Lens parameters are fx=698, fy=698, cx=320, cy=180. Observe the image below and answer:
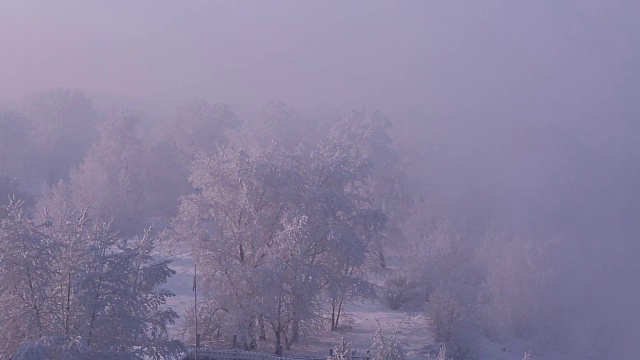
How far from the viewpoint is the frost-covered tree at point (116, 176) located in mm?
31016

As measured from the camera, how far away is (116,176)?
116ft

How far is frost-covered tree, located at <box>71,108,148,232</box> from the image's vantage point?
3102 cm

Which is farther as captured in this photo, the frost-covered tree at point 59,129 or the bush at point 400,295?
the frost-covered tree at point 59,129

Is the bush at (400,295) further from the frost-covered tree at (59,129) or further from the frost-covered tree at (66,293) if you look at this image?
the frost-covered tree at (59,129)

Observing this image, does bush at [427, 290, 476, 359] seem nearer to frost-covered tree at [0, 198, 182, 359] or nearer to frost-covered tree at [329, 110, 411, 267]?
frost-covered tree at [0, 198, 182, 359]

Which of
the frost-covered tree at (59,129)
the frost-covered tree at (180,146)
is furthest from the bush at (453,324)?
the frost-covered tree at (59,129)

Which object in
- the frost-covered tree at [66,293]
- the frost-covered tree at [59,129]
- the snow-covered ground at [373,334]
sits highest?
the frost-covered tree at [59,129]

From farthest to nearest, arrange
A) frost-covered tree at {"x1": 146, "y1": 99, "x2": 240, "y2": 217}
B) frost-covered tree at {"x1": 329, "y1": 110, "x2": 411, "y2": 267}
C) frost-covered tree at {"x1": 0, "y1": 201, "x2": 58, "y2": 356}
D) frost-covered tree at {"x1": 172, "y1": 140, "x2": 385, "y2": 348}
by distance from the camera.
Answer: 1. frost-covered tree at {"x1": 146, "y1": 99, "x2": 240, "y2": 217}
2. frost-covered tree at {"x1": 329, "y1": 110, "x2": 411, "y2": 267}
3. frost-covered tree at {"x1": 172, "y1": 140, "x2": 385, "y2": 348}
4. frost-covered tree at {"x1": 0, "y1": 201, "x2": 58, "y2": 356}

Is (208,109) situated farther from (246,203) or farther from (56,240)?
(56,240)

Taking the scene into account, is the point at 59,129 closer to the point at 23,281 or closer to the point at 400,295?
the point at 400,295

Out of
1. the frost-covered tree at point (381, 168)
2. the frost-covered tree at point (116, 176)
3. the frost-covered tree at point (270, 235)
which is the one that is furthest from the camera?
the frost-covered tree at point (116, 176)

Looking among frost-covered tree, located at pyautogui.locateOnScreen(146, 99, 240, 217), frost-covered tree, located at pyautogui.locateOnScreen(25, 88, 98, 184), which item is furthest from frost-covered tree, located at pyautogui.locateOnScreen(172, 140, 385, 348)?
frost-covered tree, located at pyautogui.locateOnScreen(25, 88, 98, 184)

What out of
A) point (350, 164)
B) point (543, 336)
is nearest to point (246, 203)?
point (350, 164)

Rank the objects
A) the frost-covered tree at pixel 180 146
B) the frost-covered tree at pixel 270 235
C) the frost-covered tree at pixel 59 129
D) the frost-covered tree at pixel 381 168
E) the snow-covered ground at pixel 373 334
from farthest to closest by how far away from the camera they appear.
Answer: the frost-covered tree at pixel 59 129, the frost-covered tree at pixel 180 146, the frost-covered tree at pixel 381 168, the snow-covered ground at pixel 373 334, the frost-covered tree at pixel 270 235
